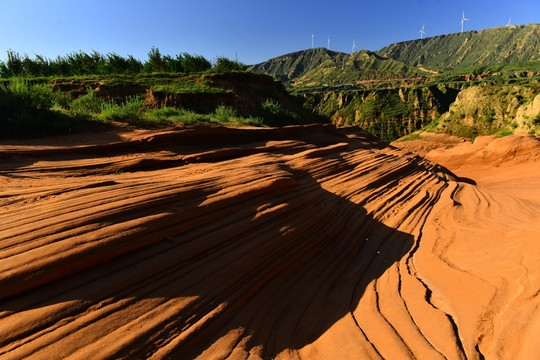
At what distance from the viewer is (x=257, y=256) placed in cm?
320

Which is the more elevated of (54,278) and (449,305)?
(54,278)

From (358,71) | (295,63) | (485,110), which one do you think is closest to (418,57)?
(295,63)

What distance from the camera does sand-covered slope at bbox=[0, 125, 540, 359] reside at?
204 centimetres

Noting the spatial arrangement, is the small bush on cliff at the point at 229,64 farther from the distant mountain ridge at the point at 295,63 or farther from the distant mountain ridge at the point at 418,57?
the distant mountain ridge at the point at 295,63

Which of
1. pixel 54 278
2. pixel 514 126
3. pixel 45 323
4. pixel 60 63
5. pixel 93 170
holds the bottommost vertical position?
pixel 514 126

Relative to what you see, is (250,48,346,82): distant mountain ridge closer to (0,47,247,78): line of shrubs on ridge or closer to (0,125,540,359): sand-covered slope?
(0,47,247,78): line of shrubs on ridge

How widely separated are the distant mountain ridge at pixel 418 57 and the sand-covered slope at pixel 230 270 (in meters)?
93.4

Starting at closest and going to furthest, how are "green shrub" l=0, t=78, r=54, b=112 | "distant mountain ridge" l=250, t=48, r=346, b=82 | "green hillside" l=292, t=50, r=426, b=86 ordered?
"green shrub" l=0, t=78, r=54, b=112 → "green hillside" l=292, t=50, r=426, b=86 → "distant mountain ridge" l=250, t=48, r=346, b=82

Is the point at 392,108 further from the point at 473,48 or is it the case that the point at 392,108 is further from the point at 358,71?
the point at 473,48

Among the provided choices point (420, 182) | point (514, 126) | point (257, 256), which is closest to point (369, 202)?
point (420, 182)

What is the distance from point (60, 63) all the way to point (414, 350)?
909 inches

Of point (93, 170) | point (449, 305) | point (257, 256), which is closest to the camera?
point (449, 305)

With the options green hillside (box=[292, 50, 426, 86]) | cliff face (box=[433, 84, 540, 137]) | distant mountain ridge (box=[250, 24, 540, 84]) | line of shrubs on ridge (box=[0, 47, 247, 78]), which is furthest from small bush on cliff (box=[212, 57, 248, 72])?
distant mountain ridge (box=[250, 24, 540, 84])

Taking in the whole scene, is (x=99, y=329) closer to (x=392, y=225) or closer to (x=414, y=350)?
(x=414, y=350)
